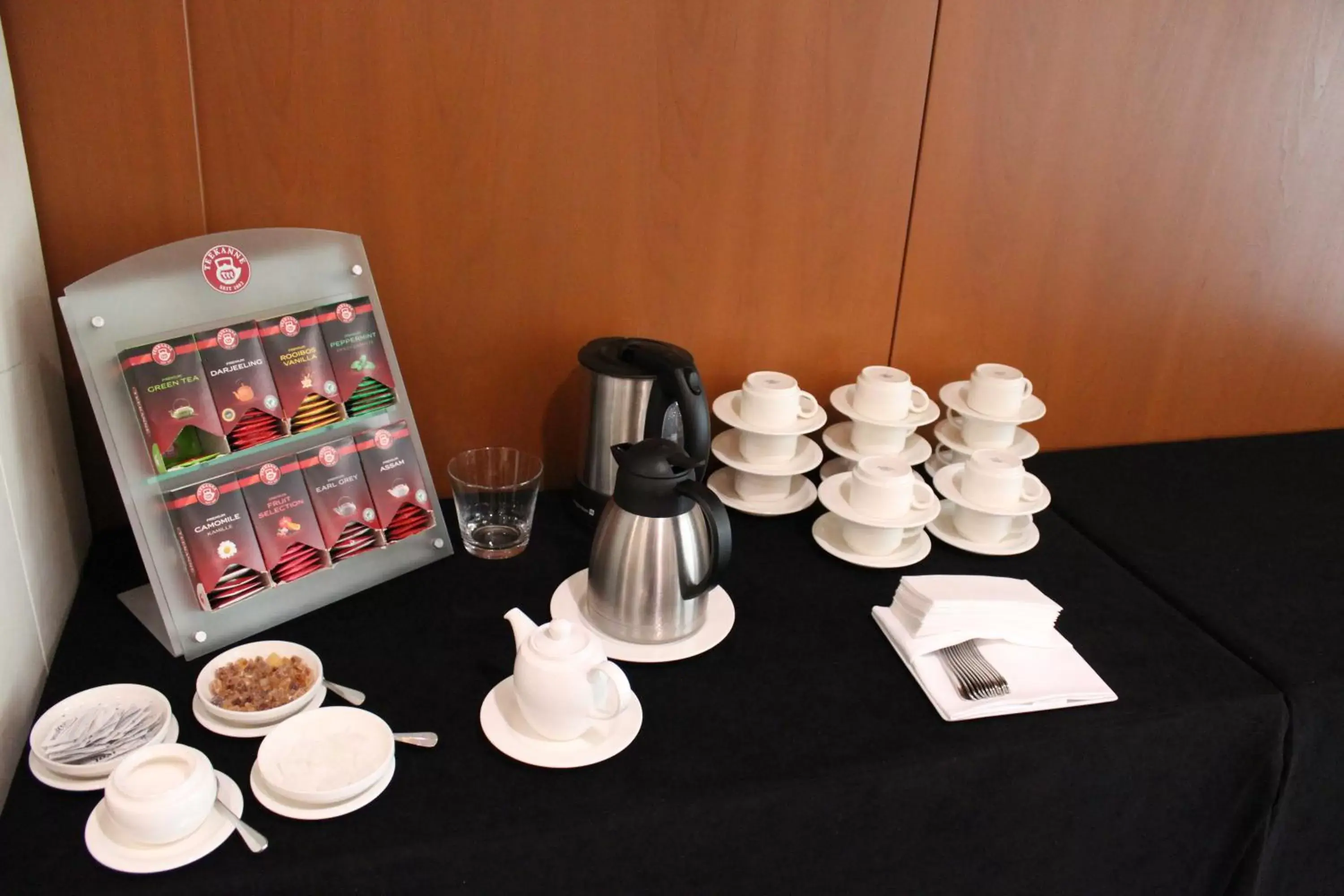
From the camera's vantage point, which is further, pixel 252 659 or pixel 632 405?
pixel 632 405

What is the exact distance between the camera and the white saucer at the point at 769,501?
1269 mm

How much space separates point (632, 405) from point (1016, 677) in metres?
0.50

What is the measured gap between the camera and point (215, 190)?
3.55 feet

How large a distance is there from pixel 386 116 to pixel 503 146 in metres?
0.13

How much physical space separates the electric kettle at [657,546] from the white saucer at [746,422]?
242 millimetres

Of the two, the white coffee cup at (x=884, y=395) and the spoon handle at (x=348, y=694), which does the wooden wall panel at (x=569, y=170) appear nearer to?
the white coffee cup at (x=884, y=395)

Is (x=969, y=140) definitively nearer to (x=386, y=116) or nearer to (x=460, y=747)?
(x=386, y=116)

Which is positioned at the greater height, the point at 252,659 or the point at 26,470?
the point at 26,470

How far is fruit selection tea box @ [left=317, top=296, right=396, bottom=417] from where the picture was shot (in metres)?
1.04

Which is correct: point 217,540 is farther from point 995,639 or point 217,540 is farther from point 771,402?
point 995,639

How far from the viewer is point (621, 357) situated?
1167 millimetres

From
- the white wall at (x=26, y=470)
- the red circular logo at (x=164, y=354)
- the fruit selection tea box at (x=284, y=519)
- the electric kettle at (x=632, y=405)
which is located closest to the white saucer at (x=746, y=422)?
the electric kettle at (x=632, y=405)

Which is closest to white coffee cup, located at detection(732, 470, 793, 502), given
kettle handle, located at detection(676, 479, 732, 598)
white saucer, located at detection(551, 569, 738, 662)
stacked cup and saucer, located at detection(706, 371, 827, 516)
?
stacked cup and saucer, located at detection(706, 371, 827, 516)

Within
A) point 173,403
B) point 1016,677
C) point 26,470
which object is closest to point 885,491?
point 1016,677
